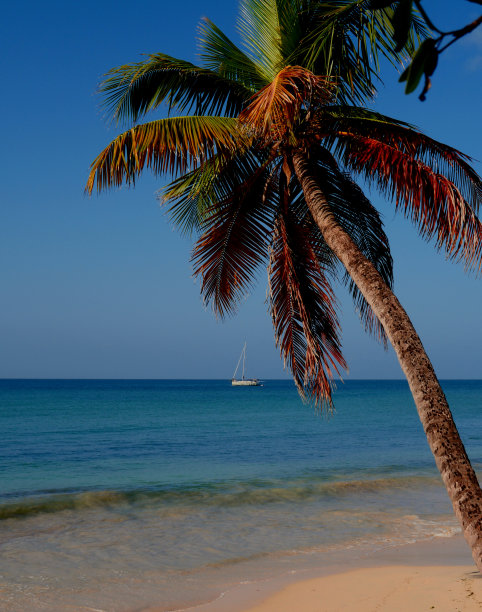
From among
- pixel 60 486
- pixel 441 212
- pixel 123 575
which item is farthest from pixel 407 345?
pixel 60 486

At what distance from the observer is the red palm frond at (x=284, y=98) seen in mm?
5922

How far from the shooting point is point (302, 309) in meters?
7.95

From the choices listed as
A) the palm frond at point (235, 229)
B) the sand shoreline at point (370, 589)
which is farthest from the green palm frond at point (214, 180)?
the sand shoreline at point (370, 589)

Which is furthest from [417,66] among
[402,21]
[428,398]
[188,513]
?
[188,513]

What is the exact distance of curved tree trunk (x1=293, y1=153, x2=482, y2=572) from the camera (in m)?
4.52

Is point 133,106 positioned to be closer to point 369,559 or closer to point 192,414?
point 369,559

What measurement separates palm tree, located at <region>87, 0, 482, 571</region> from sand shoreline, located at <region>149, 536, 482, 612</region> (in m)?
2.18

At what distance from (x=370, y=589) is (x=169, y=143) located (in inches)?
228

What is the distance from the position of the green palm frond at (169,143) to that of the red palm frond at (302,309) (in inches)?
55.5

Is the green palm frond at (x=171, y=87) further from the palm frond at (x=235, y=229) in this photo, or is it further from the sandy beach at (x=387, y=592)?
the sandy beach at (x=387, y=592)

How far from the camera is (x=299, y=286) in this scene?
838cm

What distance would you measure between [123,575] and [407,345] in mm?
5341

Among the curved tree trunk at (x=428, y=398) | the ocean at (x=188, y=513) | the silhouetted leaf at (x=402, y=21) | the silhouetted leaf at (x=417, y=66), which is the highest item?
the silhouetted leaf at (x=402, y=21)

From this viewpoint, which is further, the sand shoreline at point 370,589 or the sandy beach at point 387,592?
the sand shoreline at point 370,589
